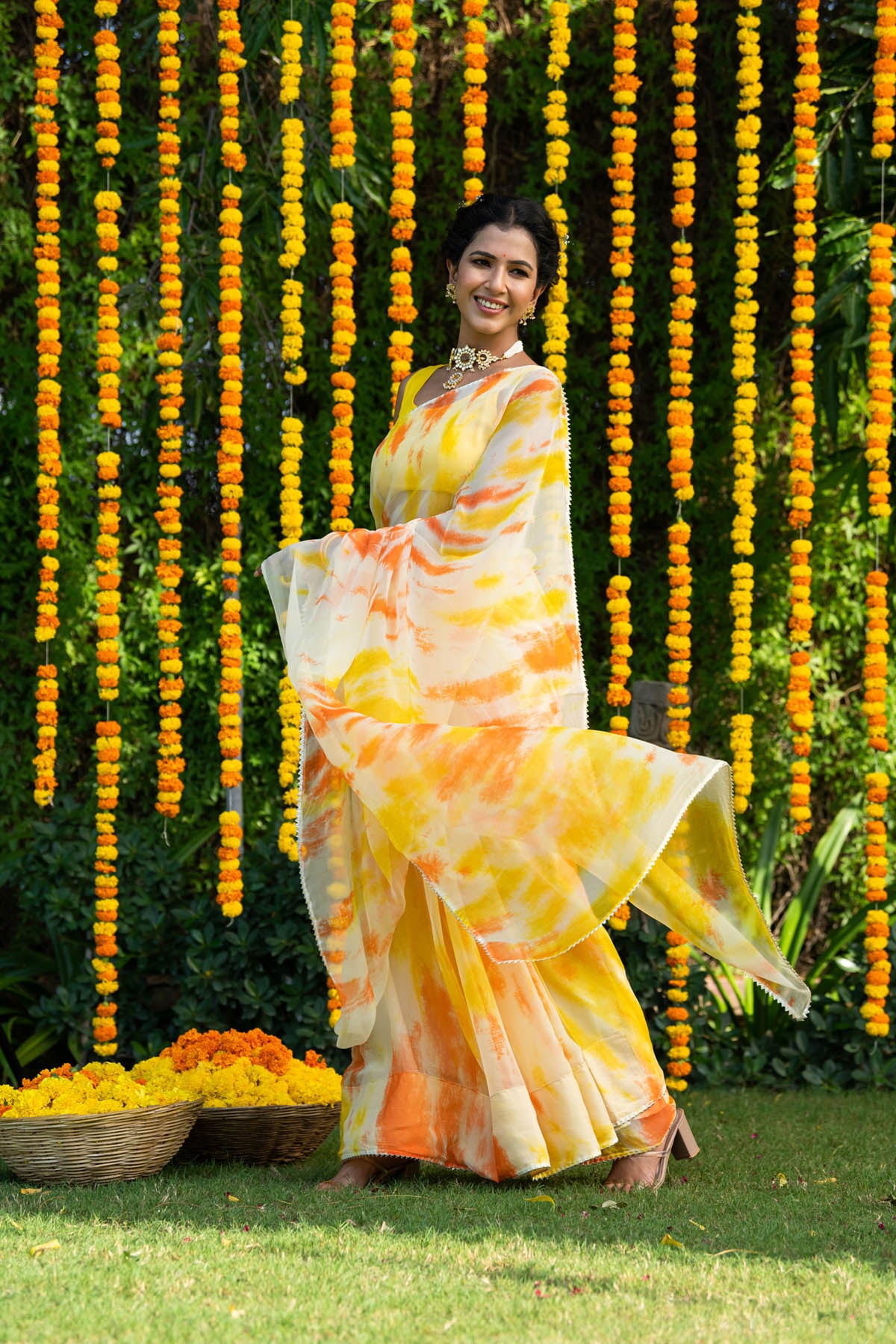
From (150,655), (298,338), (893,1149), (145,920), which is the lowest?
(893,1149)

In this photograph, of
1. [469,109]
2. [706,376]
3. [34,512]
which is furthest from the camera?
[706,376]

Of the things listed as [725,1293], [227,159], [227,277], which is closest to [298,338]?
[227,277]

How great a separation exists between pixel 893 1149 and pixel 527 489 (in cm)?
170

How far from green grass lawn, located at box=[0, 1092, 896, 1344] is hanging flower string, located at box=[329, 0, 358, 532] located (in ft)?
5.75

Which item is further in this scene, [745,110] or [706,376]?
[706,376]

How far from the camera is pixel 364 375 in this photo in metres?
4.98

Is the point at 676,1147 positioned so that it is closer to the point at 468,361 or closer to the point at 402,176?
the point at 468,361

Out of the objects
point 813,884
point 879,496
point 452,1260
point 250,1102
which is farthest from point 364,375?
point 452,1260

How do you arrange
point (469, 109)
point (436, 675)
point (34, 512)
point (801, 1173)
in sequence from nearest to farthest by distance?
point (436, 675) < point (801, 1173) < point (469, 109) < point (34, 512)

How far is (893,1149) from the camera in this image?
Answer: 329 cm

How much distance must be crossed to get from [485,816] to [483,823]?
0.04ft

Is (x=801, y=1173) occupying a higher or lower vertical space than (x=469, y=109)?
lower

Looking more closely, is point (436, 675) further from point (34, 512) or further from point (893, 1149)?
point (34, 512)

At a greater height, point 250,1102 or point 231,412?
point 231,412
